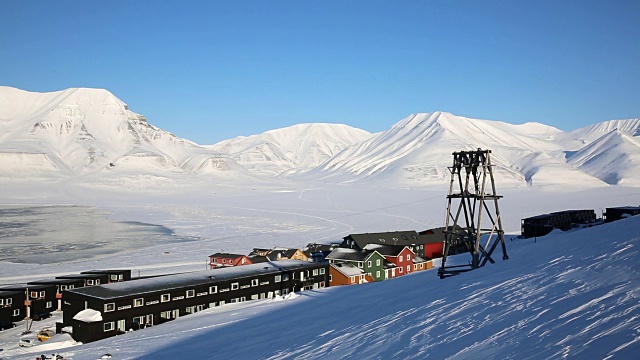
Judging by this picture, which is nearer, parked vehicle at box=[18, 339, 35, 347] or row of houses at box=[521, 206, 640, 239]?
parked vehicle at box=[18, 339, 35, 347]

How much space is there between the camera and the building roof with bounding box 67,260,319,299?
1006 inches

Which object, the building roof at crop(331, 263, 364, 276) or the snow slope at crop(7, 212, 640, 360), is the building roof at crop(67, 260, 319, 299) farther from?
the snow slope at crop(7, 212, 640, 360)

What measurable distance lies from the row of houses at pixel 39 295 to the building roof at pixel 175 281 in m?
3.45

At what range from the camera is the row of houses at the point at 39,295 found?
1177 inches

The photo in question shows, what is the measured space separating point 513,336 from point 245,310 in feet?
44.3

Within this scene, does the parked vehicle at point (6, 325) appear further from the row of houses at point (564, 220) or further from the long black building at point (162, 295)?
the row of houses at point (564, 220)

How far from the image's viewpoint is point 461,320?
1088 cm

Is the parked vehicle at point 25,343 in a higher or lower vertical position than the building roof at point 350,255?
lower

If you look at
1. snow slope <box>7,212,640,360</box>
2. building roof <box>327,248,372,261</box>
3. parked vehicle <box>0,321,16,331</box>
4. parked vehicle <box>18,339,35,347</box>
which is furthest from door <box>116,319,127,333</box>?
building roof <box>327,248,372,261</box>

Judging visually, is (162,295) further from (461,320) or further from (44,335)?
(461,320)

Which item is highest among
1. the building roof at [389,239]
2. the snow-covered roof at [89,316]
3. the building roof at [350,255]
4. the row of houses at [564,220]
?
the row of houses at [564,220]

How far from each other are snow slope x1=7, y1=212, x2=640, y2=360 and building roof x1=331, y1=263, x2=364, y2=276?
48.2 feet

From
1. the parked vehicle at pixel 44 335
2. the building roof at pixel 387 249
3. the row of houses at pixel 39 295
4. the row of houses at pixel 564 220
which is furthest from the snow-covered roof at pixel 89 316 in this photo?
the row of houses at pixel 564 220

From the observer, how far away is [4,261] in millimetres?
45594
